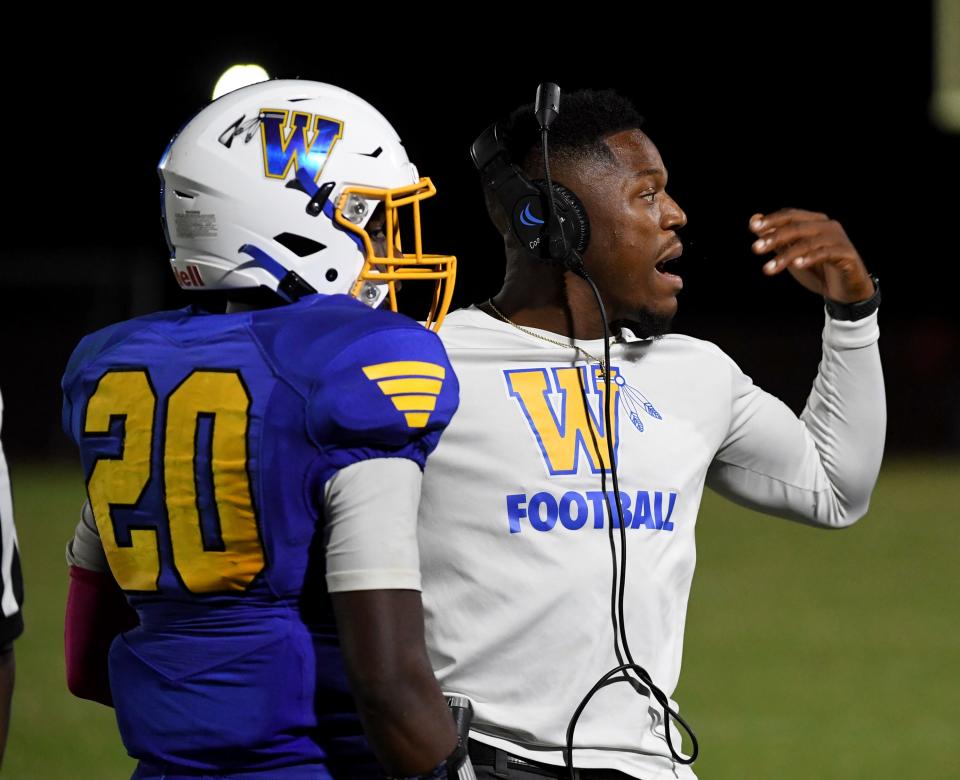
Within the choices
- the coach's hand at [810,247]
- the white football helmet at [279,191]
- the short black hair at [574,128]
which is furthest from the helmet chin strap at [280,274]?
the coach's hand at [810,247]

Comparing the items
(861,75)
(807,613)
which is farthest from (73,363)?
(861,75)

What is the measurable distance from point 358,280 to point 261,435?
354 mm

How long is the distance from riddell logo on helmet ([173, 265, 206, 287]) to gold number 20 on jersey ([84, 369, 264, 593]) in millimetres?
187

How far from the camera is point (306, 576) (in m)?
1.76

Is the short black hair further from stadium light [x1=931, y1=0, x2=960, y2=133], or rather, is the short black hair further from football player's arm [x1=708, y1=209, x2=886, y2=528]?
stadium light [x1=931, y1=0, x2=960, y2=133]

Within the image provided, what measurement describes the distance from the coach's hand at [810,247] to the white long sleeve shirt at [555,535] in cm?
24

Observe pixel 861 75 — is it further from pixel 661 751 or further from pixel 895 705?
pixel 661 751

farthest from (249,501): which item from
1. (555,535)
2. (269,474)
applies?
(555,535)

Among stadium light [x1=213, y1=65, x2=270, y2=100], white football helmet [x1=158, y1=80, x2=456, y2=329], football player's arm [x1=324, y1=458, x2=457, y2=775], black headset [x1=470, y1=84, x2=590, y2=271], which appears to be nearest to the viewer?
football player's arm [x1=324, y1=458, x2=457, y2=775]

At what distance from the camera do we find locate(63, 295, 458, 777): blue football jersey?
1.71 meters

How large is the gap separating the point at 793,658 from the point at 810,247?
562 cm

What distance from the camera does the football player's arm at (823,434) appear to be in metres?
2.53

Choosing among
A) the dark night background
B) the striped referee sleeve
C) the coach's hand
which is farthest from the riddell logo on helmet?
the dark night background

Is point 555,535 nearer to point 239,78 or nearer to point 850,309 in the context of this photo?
point 850,309
